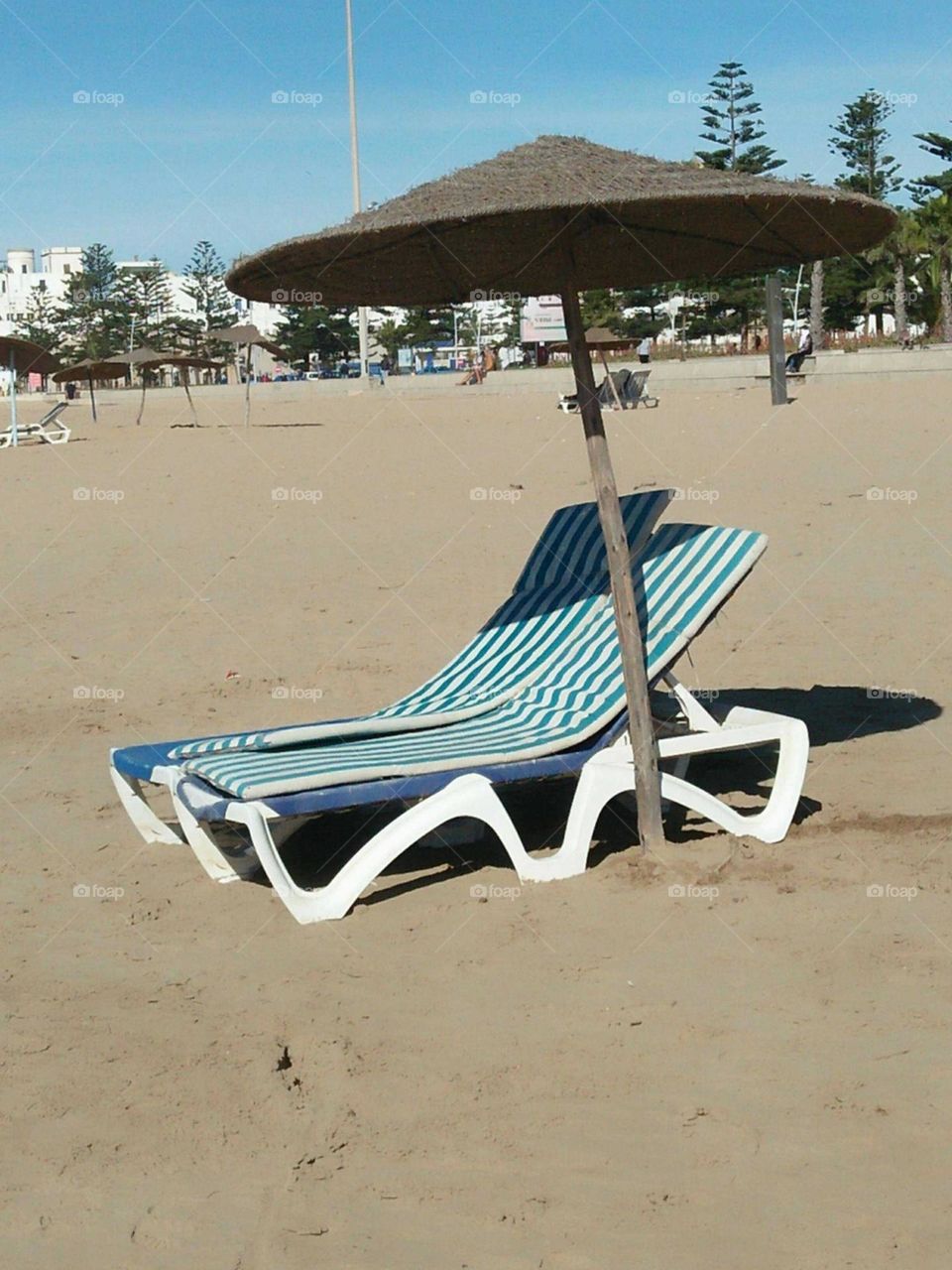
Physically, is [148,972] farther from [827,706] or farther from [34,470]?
[34,470]

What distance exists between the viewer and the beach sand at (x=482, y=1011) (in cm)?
297

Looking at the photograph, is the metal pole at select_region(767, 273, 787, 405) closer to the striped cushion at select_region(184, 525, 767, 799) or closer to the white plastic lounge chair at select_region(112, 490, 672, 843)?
the white plastic lounge chair at select_region(112, 490, 672, 843)

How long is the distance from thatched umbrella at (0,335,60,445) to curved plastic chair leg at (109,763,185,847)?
52.9ft

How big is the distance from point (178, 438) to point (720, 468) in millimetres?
9215

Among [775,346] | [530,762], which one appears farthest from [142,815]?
[775,346]

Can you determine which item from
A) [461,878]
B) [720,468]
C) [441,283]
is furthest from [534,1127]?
[720,468]

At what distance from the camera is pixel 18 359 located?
2228cm

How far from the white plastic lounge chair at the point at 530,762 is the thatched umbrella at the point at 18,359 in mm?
16359

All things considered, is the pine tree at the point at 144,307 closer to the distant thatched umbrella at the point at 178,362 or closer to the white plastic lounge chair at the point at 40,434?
the distant thatched umbrella at the point at 178,362

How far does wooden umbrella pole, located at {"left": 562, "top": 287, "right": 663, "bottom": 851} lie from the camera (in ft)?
16.2

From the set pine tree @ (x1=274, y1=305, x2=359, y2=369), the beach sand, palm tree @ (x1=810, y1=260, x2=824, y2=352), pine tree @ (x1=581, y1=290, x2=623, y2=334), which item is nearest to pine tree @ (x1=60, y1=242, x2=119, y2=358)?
pine tree @ (x1=274, y1=305, x2=359, y2=369)

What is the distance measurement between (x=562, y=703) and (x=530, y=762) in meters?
0.54

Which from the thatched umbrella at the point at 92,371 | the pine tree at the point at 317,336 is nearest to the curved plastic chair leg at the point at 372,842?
the thatched umbrella at the point at 92,371

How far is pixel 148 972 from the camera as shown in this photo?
4227 millimetres
